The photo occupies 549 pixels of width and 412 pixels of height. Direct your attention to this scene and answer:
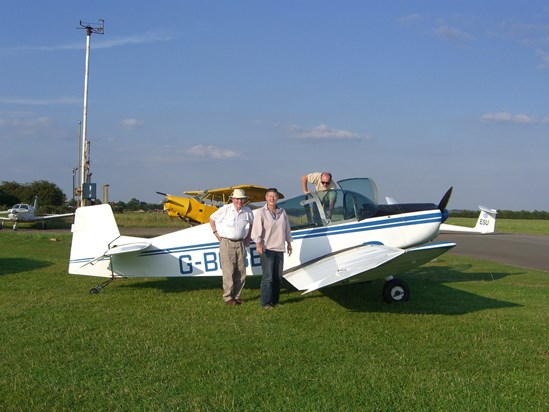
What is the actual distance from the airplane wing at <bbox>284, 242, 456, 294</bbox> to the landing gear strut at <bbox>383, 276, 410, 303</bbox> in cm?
48

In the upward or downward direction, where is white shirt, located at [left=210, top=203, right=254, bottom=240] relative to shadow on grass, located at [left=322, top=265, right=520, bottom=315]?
upward

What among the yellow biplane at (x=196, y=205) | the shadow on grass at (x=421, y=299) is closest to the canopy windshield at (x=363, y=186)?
the shadow on grass at (x=421, y=299)

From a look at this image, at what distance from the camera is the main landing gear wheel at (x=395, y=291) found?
706cm

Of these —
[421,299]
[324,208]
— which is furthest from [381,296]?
[324,208]

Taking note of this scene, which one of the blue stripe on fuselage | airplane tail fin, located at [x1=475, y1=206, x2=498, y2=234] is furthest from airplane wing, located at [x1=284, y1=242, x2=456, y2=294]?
airplane tail fin, located at [x1=475, y1=206, x2=498, y2=234]

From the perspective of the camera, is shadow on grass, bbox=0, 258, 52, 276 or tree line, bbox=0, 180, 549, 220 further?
tree line, bbox=0, 180, 549, 220

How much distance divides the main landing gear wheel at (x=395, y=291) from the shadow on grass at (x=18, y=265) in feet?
23.8

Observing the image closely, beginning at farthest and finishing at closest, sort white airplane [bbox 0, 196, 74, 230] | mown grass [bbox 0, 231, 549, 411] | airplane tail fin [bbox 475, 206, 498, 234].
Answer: white airplane [bbox 0, 196, 74, 230] < airplane tail fin [bbox 475, 206, 498, 234] < mown grass [bbox 0, 231, 549, 411]

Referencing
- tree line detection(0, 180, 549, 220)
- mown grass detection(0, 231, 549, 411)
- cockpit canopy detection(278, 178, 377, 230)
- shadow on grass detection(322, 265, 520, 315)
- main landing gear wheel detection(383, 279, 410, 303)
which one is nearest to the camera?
mown grass detection(0, 231, 549, 411)

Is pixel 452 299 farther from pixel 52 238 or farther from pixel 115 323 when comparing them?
pixel 52 238

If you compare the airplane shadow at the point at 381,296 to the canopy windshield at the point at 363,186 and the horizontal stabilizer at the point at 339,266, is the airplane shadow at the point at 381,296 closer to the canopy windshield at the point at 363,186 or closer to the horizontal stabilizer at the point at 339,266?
the horizontal stabilizer at the point at 339,266

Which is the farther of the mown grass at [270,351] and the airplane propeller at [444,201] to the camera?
the airplane propeller at [444,201]

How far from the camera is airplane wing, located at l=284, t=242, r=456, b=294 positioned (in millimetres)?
5758

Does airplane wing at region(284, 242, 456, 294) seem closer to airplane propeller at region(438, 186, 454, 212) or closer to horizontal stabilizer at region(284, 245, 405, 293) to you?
horizontal stabilizer at region(284, 245, 405, 293)
